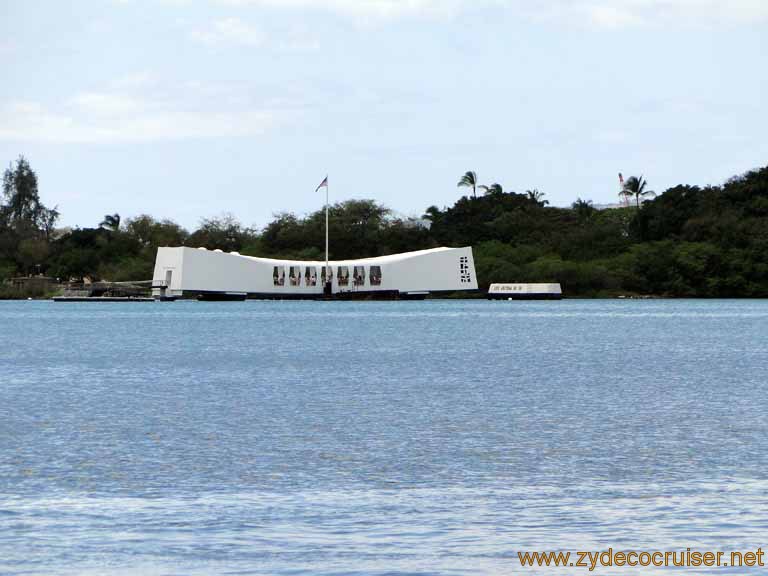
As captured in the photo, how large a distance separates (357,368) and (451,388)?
8.97 m

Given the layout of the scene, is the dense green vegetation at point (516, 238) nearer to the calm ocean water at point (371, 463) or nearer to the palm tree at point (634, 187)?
the palm tree at point (634, 187)

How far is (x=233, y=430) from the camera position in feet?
82.5

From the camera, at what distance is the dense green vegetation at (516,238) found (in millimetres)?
141125

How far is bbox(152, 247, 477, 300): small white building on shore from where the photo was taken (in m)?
140

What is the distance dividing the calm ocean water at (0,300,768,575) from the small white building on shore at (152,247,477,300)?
9315 cm

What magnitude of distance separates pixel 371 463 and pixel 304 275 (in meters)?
130

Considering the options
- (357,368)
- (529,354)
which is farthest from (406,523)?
(529,354)

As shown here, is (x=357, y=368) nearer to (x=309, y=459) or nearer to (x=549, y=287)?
(x=309, y=459)

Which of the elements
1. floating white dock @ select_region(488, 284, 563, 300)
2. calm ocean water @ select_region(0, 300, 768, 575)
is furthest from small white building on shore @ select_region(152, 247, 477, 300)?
calm ocean water @ select_region(0, 300, 768, 575)

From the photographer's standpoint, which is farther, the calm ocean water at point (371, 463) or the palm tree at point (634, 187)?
the palm tree at point (634, 187)

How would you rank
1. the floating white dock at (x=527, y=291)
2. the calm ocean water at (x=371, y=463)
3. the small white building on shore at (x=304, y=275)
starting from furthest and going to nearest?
1. the floating white dock at (x=527, y=291)
2. the small white building on shore at (x=304, y=275)
3. the calm ocean water at (x=371, y=463)

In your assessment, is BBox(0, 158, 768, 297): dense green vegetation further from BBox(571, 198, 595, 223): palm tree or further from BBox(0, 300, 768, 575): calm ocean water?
BBox(0, 300, 768, 575): calm ocean water

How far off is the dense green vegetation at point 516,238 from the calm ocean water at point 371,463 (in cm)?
9679

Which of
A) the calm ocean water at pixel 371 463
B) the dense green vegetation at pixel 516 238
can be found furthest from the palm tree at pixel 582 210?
the calm ocean water at pixel 371 463
